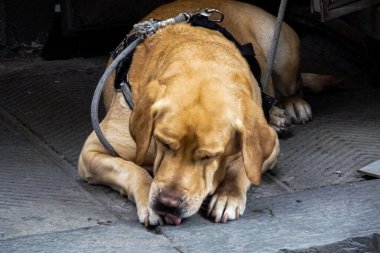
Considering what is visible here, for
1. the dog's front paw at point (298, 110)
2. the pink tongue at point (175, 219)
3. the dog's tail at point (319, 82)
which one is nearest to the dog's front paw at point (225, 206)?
the pink tongue at point (175, 219)

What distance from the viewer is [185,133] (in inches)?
172

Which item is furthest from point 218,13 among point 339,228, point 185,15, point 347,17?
point 339,228

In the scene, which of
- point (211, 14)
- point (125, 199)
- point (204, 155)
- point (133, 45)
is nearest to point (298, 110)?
point (211, 14)

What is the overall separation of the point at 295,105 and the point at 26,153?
68.0 inches

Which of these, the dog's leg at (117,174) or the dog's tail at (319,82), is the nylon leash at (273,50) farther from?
the dog's leg at (117,174)

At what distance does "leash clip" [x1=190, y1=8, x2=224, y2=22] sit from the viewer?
18.2ft

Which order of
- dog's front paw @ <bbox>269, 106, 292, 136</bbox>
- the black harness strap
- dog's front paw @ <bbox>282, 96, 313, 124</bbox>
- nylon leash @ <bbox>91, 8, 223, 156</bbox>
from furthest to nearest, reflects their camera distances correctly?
1. dog's front paw @ <bbox>282, 96, 313, 124</bbox>
2. dog's front paw @ <bbox>269, 106, 292, 136</bbox>
3. the black harness strap
4. nylon leash @ <bbox>91, 8, 223, 156</bbox>

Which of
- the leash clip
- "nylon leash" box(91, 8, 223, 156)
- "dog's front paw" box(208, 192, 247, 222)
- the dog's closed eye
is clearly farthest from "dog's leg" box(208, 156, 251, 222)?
the leash clip

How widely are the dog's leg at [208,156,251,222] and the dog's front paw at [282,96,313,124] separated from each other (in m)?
1.43

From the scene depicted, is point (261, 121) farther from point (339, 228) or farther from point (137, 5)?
point (137, 5)

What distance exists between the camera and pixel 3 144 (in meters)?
5.94

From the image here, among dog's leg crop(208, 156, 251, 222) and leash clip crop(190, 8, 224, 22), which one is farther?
leash clip crop(190, 8, 224, 22)

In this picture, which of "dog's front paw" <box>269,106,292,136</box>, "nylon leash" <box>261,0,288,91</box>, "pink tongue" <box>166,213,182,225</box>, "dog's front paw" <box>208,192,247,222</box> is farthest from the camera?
"dog's front paw" <box>269,106,292,136</box>

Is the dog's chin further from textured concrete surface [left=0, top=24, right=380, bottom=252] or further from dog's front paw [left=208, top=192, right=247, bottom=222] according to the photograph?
dog's front paw [left=208, top=192, right=247, bottom=222]
